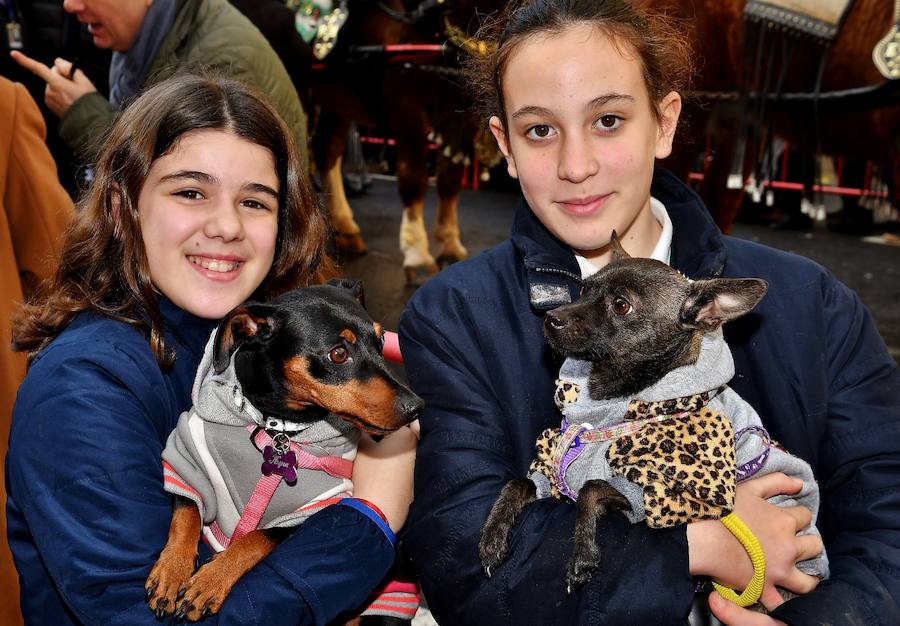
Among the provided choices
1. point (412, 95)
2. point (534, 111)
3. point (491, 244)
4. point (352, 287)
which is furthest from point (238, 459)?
point (491, 244)

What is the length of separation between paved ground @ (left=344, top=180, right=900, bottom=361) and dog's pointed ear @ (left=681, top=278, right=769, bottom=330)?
3410mm

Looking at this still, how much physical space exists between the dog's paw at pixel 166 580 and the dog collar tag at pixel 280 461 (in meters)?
0.22

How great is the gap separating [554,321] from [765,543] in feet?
1.71

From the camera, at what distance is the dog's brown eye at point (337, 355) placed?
165 cm

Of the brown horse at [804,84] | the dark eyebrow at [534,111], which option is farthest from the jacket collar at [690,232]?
the brown horse at [804,84]

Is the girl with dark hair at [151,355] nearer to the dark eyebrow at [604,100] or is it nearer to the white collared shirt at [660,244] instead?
the white collared shirt at [660,244]

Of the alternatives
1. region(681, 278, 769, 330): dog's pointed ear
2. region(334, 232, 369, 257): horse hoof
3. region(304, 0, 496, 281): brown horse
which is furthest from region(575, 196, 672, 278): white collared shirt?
region(334, 232, 369, 257): horse hoof

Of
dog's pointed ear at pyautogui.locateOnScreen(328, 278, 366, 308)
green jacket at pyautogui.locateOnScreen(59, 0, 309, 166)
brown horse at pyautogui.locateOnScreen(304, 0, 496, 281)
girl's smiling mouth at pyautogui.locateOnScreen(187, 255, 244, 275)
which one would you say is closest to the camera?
girl's smiling mouth at pyautogui.locateOnScreen(187, 255, 244, 275)

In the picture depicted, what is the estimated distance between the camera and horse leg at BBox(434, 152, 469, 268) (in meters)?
6.06

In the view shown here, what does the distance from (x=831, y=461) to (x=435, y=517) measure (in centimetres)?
74

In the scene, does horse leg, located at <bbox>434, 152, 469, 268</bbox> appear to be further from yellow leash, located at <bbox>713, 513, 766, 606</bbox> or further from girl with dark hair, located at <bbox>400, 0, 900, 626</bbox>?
yellow leash, located at <bbox>713, 513, 766, 606</bbox>

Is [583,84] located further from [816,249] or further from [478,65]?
[816,249]

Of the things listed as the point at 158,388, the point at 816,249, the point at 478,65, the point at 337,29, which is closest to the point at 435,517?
the point at 158,388

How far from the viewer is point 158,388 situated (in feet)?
5.14
